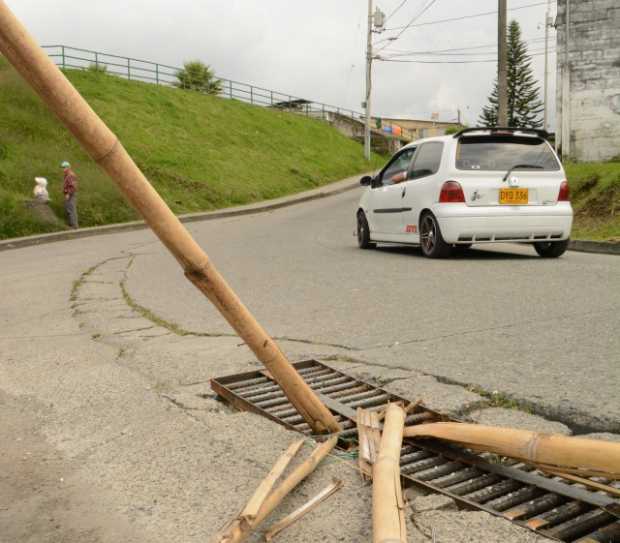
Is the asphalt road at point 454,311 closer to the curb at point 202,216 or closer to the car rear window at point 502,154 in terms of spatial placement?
the car rear window at point 502,154

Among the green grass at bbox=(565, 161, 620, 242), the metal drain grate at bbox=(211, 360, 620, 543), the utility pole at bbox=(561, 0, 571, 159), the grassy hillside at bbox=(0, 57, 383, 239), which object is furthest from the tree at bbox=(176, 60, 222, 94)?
the metal drain grate at bbox=(211, 360, 620, 543)

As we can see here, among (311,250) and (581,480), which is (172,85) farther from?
(581,480)

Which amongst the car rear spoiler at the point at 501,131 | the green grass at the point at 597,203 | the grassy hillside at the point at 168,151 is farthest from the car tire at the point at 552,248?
the grassy hillside at the point at 168,151

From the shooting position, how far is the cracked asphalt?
250 centimetres

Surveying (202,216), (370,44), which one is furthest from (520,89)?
(202,216)

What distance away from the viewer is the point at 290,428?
3215mm

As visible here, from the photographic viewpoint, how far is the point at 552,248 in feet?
33.6

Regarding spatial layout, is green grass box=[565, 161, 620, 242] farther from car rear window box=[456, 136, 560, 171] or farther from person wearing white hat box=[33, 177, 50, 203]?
person wearing white hat box=[33, 177, 50, 203]

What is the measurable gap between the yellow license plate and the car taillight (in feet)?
1.70

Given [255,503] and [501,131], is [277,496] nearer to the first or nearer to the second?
[255,503]

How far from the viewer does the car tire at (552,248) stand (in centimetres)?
1016

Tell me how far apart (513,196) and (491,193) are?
30 centimetres

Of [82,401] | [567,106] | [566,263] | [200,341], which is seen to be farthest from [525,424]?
[567,106]

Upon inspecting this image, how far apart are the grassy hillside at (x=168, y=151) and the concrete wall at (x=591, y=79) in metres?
12.7
